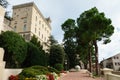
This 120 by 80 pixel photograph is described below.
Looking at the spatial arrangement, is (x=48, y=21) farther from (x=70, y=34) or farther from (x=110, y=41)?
(x=110, y=41)

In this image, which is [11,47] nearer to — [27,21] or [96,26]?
[96,26]

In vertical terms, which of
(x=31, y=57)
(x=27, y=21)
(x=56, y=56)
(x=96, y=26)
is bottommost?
(x=31, y=57)

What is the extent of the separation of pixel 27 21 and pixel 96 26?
67.6 ft

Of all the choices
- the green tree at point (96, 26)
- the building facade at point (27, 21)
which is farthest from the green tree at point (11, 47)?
the building facade at point (27, 21)

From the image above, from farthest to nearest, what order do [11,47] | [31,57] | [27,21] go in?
[27,21] < [31,57] < [11,47]

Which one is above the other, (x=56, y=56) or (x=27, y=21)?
(x=27, y=21)

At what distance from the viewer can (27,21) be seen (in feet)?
129

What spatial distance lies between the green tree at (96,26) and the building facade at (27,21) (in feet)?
52.8

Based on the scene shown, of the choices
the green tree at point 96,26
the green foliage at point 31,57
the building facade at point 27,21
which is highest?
the building facade at point 27,21

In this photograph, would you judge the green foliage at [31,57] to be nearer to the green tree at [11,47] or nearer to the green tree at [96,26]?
the green tree at [11,47]

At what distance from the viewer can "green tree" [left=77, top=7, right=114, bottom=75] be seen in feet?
77.6

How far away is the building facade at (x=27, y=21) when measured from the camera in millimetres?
38672

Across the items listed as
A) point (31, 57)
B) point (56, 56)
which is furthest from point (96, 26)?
point (56, 56)

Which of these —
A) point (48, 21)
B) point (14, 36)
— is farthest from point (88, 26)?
point (48, 21)
